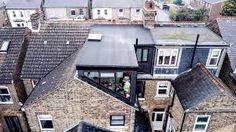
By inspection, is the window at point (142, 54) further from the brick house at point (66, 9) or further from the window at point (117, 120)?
the brick house at point (66, 9)

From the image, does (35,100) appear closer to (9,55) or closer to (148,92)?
(9,55)

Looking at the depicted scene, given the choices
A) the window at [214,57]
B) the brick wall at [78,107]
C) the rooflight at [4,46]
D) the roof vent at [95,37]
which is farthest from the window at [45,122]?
the window at [214,57]

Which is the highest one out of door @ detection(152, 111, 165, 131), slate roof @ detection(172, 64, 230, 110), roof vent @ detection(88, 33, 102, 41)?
roof vent @ detection(88, 33, 102, 41)

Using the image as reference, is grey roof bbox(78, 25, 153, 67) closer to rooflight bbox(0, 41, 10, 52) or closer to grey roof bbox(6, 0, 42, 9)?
rooflight bbox(0, 41, 10, 52)

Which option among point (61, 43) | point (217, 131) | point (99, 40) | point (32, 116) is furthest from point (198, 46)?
point (32, 116)

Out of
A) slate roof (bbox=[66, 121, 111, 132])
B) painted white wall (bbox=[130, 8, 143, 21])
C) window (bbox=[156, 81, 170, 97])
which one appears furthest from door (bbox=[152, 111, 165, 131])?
painted white wall (bbox=[130, 8, 143, 21])

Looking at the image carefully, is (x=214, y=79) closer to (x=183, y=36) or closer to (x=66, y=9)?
Answer: (x=183, y=36)
